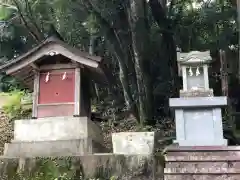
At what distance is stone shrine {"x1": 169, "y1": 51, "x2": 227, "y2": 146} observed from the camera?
7055mm

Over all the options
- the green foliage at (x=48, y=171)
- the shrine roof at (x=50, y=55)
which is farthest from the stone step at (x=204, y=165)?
the shrine roof at (x=50, y=55)

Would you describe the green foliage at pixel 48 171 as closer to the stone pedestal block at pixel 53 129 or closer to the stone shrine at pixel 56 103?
the stone shrine at pixel 56 103

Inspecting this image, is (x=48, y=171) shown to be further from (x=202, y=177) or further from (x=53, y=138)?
(x=202, y=177)

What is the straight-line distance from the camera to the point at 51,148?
7070mm

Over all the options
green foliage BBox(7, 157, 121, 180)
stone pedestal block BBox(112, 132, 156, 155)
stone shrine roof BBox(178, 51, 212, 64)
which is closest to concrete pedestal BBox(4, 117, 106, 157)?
green foliage BBox(7, 157, 121, 180)

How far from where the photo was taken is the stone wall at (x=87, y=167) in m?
6.19

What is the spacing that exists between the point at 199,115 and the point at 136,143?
5.31 feet

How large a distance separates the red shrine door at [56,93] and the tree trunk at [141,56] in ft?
6.74

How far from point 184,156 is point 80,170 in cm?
183

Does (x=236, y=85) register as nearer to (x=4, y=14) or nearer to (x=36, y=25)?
(x=36, y=25)

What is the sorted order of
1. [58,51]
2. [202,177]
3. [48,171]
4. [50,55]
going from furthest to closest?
[50,55] → [58,51] → [48,171] → [202,177]

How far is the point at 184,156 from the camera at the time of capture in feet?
20.5

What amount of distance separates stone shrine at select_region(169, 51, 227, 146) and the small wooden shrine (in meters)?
1.87

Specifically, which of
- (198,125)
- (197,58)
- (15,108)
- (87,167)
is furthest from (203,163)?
(15,108)
